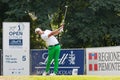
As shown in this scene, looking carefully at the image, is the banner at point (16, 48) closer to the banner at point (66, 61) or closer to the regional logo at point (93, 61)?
the banner at point (66, 61)

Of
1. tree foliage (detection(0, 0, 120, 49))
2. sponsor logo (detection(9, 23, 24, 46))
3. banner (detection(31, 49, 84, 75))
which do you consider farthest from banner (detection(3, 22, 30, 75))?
tree foliage (detection(0, 0, 120, 49))

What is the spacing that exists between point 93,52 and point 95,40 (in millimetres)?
5071

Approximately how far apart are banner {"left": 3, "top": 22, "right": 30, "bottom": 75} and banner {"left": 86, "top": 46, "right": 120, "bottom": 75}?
8.24 feet

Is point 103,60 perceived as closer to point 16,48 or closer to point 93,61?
point 93,61

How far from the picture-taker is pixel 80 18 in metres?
25.8

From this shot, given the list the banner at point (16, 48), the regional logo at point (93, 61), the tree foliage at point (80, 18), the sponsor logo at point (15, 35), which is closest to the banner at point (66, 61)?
the regional logo at point (93, 61)

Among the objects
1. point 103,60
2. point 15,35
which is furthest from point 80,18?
point 15,35

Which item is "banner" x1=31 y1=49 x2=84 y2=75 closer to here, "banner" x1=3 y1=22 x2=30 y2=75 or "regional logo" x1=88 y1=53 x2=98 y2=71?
"regional logo" x1=88 y1=53 x2=98 y2=71

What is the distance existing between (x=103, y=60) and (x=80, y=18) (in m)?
5.53

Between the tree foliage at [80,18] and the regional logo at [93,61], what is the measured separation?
4633 millimetres

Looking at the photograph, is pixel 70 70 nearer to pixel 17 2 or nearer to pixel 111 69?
pixel 111 69

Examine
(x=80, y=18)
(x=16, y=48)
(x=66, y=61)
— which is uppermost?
(x=80, y=18)

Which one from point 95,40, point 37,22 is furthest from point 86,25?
point 37,22

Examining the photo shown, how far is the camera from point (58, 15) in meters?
28.1
